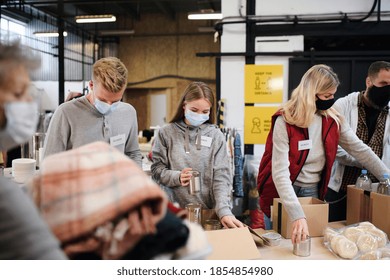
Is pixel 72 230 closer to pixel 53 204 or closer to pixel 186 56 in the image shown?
pixel 53 204

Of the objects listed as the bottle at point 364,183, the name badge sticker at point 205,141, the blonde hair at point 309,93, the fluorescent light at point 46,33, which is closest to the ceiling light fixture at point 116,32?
the fluorescent light at point 46,33

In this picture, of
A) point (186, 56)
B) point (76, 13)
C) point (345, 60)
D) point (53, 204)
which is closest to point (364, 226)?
point (53, 204)

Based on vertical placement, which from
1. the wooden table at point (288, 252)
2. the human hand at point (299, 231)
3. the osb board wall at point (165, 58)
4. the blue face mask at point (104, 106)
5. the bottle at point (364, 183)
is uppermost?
the osb board wall at point (165, 58)

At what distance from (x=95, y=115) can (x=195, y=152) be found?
0.46 meters

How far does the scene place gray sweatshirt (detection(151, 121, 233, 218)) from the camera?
5.02ft

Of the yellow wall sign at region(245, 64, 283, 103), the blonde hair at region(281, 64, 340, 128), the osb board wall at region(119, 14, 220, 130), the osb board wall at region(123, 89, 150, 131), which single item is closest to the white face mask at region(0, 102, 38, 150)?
the blonde hair at region(281, 64, 340, 128)

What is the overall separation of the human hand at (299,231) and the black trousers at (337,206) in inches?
21.1

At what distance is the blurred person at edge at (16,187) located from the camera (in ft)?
1.55

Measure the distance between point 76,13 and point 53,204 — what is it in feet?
28.4

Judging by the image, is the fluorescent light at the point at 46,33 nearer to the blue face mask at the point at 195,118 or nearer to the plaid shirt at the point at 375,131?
the blue face mask at the point at 195,118

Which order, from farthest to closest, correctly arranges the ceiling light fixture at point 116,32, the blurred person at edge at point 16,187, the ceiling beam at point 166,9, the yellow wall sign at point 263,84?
1. the ceiling light fixture at point 116,32
2. the ceiling beam at point 166,9
3. the yellow wall sign at point 263,84
4. the blurred person at edge at point 16,187

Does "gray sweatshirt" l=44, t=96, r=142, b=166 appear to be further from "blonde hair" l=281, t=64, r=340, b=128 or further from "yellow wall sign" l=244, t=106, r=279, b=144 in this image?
"yellow wall sign" l=244, t=106, r=279, b=144

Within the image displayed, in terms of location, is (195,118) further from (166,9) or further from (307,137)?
(166,9)

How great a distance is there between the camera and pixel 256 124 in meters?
3.46
